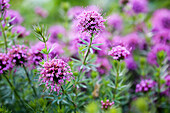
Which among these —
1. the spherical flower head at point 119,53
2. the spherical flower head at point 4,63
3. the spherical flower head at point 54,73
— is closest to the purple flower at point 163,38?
the spherical flower head at point 119,53

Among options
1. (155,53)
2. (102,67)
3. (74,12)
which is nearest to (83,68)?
(102,67)

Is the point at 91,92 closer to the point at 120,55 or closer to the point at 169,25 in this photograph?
the point at 120,55

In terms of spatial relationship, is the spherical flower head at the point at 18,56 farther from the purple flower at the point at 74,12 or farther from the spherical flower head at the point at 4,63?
the purple flower at the point at 74,12

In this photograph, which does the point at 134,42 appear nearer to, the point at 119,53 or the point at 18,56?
→ the point at 119,53

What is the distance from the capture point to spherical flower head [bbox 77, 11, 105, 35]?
1.04 m

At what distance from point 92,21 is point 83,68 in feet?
1.27

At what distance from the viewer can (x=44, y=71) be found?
3.24 ft

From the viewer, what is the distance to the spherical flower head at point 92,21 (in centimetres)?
104

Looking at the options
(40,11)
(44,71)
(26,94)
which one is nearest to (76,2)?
(40,11)

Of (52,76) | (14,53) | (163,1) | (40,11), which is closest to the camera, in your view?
(52,76)

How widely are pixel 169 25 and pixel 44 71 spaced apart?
2.01 m

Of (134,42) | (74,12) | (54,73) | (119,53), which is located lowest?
(54,73)

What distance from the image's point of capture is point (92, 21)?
40.4 inches

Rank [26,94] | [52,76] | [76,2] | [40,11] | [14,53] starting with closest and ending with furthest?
[52,76] < [14,53] < [26,94] < [40,11] < [76,2]
